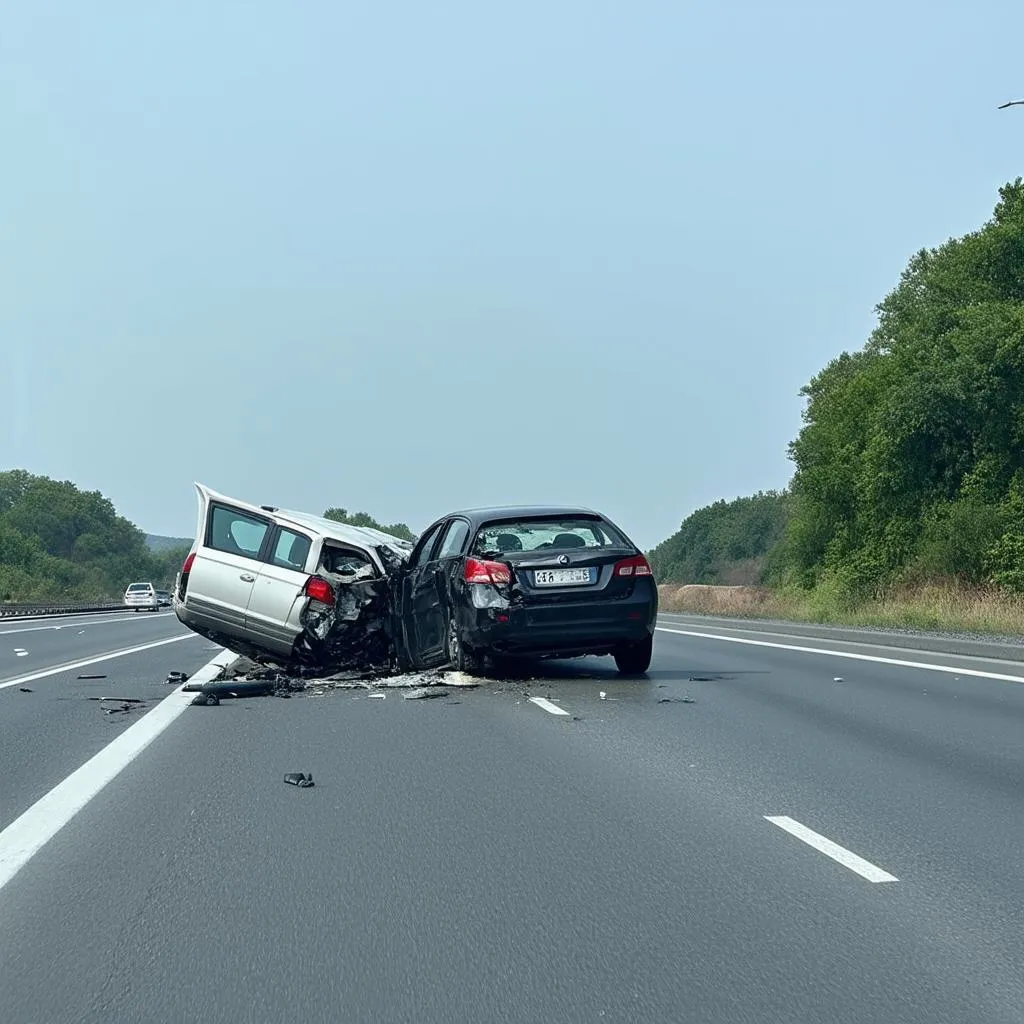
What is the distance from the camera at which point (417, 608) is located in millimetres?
16672

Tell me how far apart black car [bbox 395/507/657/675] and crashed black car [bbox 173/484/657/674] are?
0.01m

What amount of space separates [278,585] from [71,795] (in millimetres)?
7220

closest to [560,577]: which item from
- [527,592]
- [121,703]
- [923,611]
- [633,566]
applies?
[527,592]

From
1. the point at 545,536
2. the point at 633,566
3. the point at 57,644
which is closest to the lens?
the point at 633,566

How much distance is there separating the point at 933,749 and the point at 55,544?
186605 millimetres

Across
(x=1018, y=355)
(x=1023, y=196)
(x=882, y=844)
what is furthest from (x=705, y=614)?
(x=882, y=844)

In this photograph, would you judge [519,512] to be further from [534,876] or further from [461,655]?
[534,876]

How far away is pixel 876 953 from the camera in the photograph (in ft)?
18.0

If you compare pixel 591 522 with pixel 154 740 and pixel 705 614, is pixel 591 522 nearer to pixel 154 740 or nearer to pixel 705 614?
pixel 154 740

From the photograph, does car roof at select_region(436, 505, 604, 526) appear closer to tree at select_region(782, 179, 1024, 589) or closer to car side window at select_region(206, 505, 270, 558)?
car side window at select_region(206, 505, 270, 558)

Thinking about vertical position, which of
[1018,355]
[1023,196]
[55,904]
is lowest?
[55,904]

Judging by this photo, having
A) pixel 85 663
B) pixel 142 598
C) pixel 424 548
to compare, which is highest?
pixel 142 598

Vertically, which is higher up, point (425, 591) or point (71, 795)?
point (425, 591)

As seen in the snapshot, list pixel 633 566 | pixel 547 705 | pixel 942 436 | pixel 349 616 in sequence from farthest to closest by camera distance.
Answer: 1. pixel 942 436
2. pixel 349 616
3. pixel 633 566
4. pixel 547 705
